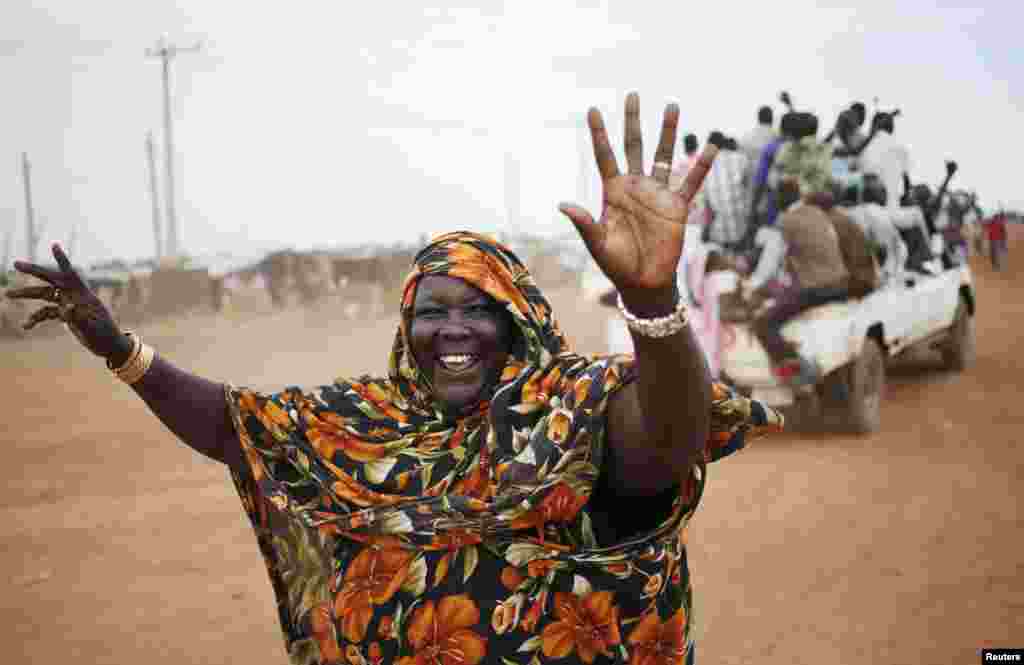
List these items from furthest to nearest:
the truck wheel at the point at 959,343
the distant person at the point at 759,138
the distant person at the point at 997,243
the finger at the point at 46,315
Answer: the distant person at the point at 997,243 → the truck wheel at the point at 959,343 → the distant person at the point at 759,138 → the finger at the point at 46,315

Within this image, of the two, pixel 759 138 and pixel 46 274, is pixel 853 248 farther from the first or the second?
pixel 46 274

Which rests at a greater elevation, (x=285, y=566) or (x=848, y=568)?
(x=285, y=566)

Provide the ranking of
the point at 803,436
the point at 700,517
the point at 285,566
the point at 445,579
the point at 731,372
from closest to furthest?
the point at 445,579
the point at 285,566
the point at 700,517
the point at 731,372
the point at 803,436

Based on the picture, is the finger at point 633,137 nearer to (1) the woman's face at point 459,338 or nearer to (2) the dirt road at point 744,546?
(1) the woman's face at point 459,338

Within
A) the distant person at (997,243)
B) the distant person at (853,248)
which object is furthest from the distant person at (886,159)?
the distant person at (997,243)

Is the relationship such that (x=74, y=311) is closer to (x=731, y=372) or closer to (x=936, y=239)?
(x=731, y=372)

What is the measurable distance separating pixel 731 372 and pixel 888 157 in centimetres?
369

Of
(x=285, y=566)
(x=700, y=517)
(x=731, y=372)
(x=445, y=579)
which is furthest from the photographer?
(x=731, y=372)

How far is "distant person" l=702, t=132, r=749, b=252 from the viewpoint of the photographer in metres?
9.12

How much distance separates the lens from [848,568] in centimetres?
523

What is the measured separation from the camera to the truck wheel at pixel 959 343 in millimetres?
11758

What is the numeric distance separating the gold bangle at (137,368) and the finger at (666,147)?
134 centimetres

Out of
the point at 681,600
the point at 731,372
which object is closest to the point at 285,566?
the point at 681,600

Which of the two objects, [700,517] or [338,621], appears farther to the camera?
[700,517]
